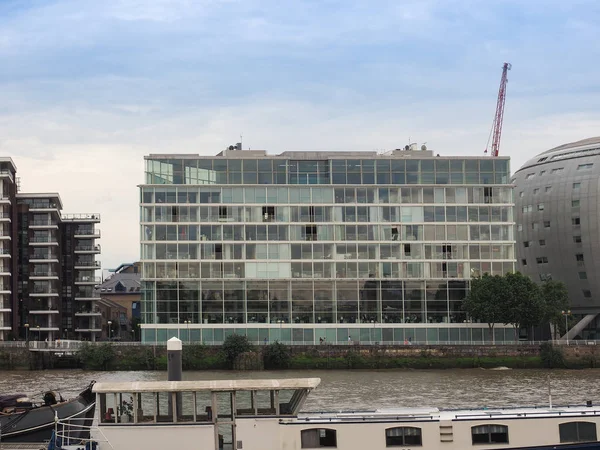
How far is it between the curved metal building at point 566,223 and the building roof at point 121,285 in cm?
6882

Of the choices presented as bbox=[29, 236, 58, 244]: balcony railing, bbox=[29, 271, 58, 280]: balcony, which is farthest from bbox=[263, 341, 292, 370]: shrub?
bbox=[29, 236, 58, 244]: balcony railing

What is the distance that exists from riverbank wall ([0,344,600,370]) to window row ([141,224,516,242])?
37.0 feet

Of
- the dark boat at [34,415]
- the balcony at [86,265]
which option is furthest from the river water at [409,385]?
the balcony at [86,265]

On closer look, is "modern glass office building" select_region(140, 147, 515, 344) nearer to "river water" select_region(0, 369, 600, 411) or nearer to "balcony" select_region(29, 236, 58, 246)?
"river water" select_region(0, 369, 600, 411)

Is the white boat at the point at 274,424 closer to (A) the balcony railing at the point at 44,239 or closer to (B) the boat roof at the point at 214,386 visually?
(B) the boat roof at the point at 214,386

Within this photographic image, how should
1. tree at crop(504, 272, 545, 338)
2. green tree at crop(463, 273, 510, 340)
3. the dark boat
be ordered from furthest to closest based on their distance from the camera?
tree at crop(504, 272, 545, 338)
green tree at crop(463, 273, 510, 340)
the dark boat

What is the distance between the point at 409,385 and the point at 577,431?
38.2 m

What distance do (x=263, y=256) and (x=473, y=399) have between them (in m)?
44.3

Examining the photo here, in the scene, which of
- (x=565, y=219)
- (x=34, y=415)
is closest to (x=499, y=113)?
(x=565, y=219)

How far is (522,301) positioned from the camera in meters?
97.2

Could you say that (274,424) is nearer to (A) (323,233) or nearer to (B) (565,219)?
(A) (323,233)

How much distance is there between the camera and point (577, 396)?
5922 cm

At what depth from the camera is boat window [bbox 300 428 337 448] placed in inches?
1304

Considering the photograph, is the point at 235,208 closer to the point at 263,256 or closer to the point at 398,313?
the point at 263,256
